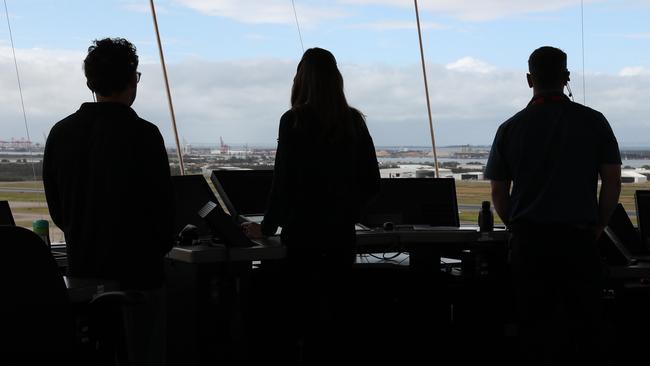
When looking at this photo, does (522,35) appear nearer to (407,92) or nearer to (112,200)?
(407,92)

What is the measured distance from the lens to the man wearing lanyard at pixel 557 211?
124 inches

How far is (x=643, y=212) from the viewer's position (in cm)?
461

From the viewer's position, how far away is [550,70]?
3.26 m

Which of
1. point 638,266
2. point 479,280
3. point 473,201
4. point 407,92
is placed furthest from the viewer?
point 407,92

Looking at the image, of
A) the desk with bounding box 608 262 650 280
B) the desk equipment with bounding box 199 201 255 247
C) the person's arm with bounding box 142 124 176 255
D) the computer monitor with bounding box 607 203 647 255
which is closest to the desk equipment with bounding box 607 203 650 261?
the computer monitor with bounding box 607 203 647 255

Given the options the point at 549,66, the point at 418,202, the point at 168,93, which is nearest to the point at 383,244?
the point at 418,202

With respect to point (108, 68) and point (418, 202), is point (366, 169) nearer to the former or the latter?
point (108, 68)

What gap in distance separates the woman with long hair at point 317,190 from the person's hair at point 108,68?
2.16ft

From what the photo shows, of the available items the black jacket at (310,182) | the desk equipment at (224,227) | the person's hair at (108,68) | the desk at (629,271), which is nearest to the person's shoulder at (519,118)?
the black jacket at (310,182)

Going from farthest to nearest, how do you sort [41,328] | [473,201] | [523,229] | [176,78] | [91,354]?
[176,78] < [473,201] < [523,229] < [91,354] < [41,328]

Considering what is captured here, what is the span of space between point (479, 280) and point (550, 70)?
2022 mm

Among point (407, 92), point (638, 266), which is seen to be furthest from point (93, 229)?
point (407, 92)

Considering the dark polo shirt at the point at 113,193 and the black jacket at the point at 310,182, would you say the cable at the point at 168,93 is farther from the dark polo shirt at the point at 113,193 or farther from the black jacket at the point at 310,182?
the dark polo shirt at the point at 113,193

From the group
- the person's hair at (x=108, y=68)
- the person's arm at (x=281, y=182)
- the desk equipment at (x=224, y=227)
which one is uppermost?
the person's hair at (x=108, y=68)
